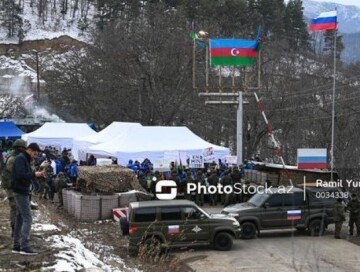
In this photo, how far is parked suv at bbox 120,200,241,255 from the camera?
15.6 metres

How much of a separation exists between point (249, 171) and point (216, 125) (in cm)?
2242

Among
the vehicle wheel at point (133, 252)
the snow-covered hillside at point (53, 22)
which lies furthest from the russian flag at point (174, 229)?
the snow-covered hillside at point (53, 22)

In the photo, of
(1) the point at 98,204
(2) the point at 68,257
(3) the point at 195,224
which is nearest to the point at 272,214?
(3) the point at 195,224

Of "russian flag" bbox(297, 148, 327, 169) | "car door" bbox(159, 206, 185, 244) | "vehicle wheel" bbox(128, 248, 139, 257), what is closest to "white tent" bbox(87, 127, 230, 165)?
"russian flag" bbox(297, 148, 327, 169)

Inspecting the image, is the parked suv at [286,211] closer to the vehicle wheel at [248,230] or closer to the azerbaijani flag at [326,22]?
the vehicle wheel at [248,230]

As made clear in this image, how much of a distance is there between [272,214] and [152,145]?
9.34 m

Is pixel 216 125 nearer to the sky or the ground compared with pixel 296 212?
nearer to the sky

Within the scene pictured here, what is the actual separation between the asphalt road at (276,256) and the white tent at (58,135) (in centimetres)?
2008

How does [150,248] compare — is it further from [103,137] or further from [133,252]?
[103,137]

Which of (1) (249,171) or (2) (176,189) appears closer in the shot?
(2) (176,189)

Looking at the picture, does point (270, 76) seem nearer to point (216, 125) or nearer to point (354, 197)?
point (216, 125)

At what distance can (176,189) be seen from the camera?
23.5 meters

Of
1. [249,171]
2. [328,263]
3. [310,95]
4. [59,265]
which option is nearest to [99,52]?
[310,95]

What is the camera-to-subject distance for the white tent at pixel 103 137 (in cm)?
2853
